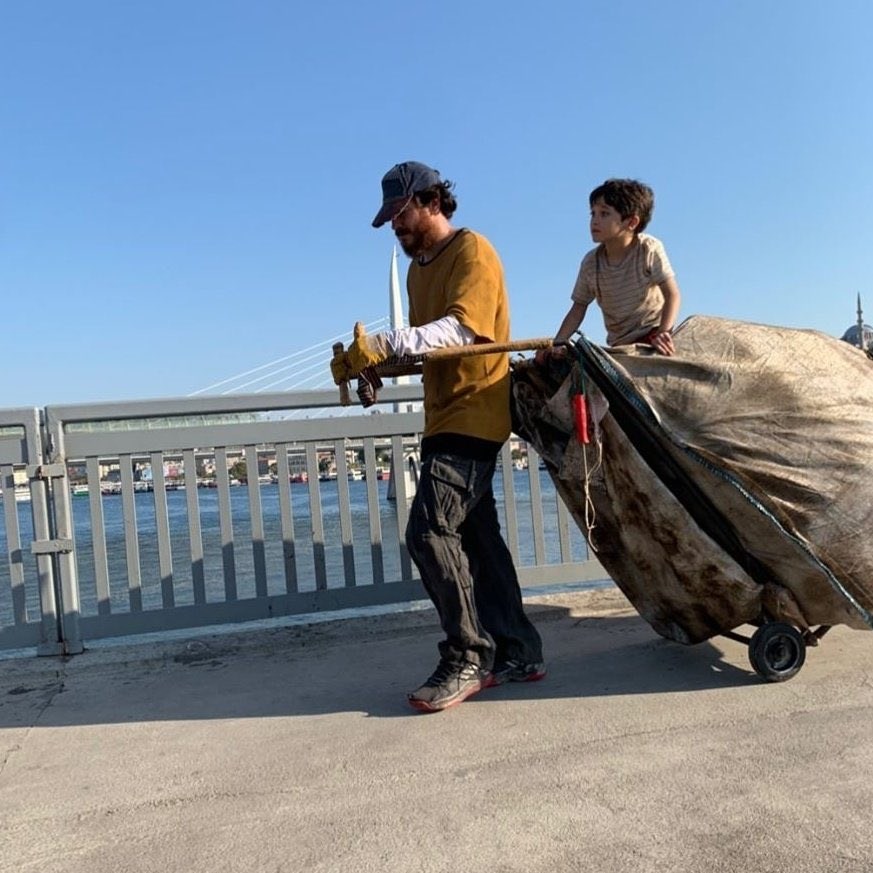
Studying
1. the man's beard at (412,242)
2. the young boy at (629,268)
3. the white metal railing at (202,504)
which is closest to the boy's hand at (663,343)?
the young boy at (629,268)

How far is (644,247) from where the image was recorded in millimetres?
3520

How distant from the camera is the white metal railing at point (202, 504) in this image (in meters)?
4.11

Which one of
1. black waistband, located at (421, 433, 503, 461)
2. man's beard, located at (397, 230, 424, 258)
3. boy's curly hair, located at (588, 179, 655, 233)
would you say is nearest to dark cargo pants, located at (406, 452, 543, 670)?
black waistband, located at (421, 433, 503, 461)

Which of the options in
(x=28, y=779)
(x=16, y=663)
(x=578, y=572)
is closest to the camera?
(x=28, y=779)

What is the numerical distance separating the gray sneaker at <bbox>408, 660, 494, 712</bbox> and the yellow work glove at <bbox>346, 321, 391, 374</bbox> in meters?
1.13

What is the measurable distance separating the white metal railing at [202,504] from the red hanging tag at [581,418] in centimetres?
142

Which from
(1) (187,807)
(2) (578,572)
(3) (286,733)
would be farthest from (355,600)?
(1) (187,807)

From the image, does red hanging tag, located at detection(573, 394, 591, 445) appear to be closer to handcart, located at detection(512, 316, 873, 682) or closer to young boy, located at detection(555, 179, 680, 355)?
handcart, located at detection(512, 316, 873, 682)

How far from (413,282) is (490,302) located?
A: 39cm

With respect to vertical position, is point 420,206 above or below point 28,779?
above

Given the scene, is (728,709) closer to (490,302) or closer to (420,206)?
(490,302)

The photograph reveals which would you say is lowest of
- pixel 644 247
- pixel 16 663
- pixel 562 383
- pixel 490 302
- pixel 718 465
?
pixel 16 663

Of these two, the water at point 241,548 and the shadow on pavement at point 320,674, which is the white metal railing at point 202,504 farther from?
the shadow on pavement at point 320,674

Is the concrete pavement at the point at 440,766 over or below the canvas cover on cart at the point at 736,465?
below
